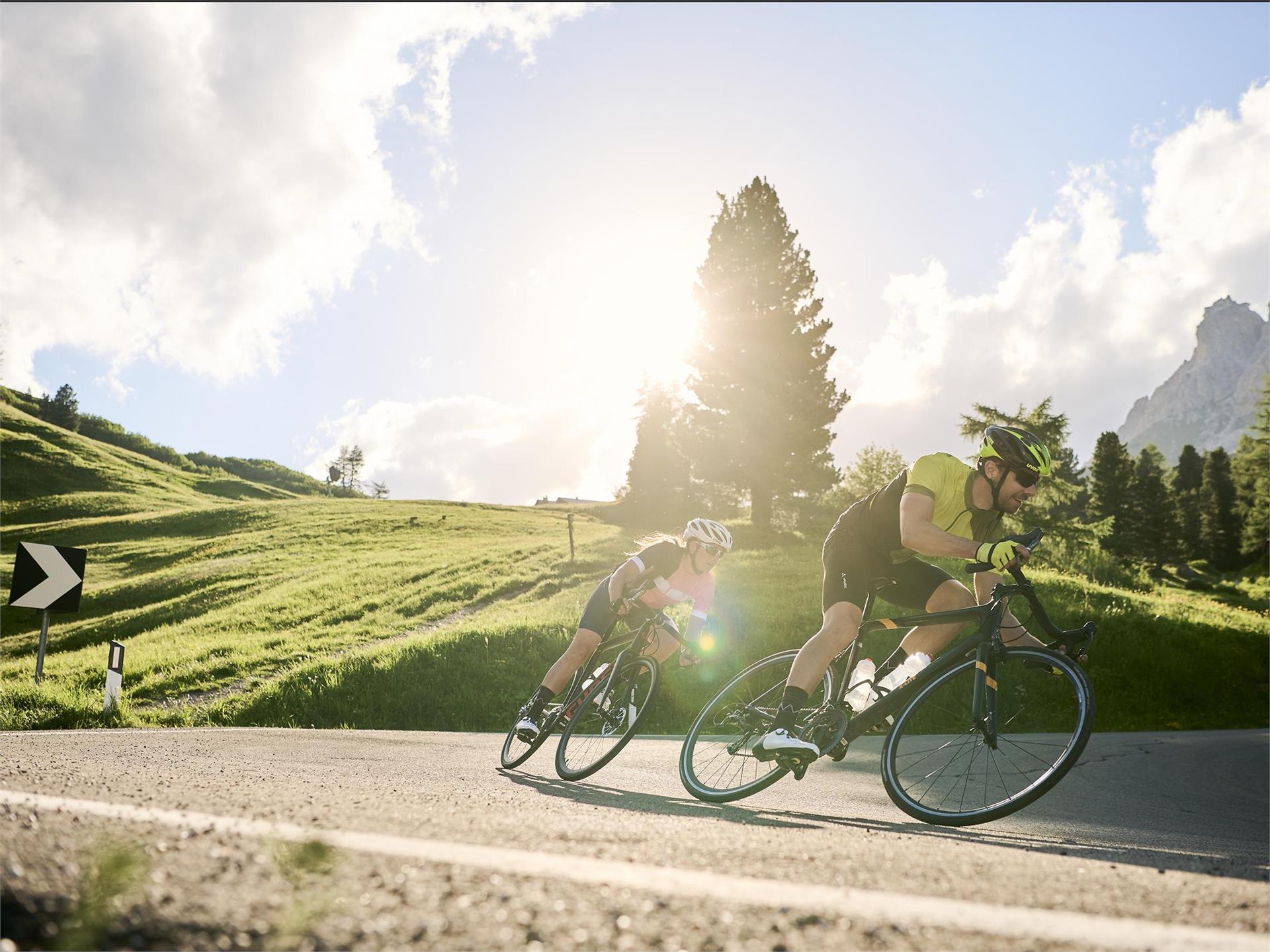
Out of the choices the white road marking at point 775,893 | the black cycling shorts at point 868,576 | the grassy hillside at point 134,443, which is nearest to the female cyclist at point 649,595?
the black cycling shorts at point 868,576

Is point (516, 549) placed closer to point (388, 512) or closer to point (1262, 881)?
point (388, 512)

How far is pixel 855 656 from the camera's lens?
4879 millimetres

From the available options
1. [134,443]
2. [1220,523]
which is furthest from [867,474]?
[134,443]

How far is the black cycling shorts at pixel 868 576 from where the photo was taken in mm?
4941

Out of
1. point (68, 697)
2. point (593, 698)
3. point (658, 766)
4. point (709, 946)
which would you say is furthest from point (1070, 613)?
point (68, 697)

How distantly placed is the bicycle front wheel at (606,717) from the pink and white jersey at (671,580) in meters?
0.60

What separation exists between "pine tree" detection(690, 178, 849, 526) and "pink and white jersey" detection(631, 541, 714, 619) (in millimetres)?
24891

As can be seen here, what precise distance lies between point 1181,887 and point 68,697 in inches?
515

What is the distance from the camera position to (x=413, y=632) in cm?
1884

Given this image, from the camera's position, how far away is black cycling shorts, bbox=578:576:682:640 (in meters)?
6.18

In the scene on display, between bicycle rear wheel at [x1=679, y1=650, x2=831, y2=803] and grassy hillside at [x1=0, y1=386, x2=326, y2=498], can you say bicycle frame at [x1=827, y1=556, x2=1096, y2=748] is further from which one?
grassy hillside at [x1=0, y1=386, x2=326, y2=498]

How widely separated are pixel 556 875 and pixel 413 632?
18.4m

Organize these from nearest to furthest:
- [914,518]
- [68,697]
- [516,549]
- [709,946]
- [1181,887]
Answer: [709,946] → [1181,887] → [914,518] → [68,697] → [516,549]

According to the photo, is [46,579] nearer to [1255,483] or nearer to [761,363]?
[761,363]
